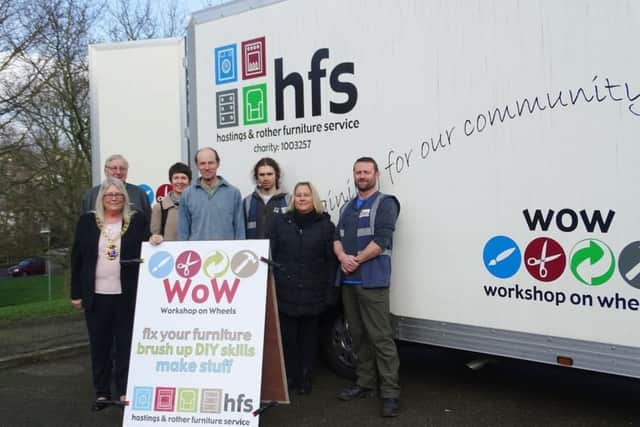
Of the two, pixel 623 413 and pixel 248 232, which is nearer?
pixel 623 413

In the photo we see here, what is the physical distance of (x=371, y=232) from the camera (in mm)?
4395

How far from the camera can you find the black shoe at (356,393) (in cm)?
484

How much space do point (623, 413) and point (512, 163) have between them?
1.93m

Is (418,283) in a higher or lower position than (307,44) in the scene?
lower

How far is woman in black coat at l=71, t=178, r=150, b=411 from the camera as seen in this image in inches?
178

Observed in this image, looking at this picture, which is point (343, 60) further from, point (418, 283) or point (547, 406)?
point (547, 406)

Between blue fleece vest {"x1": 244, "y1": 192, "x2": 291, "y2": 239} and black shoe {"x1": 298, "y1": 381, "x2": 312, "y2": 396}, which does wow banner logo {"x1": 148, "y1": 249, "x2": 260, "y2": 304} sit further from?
black shoe {"x1": 298, "y1": 381, "x2": 312, "y2": 396}

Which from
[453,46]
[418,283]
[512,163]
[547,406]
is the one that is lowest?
[547,406]

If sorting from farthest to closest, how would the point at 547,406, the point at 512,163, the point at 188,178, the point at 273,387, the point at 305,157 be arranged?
the point at 188,178, the point at 305,157, the point at 547,406, the point at 273,387, the point at 512,163

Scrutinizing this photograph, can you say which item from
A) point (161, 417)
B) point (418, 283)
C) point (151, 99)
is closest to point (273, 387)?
point (161, 417)

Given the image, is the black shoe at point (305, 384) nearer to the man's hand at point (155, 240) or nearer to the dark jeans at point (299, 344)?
the dark jeans at point (299, 344)

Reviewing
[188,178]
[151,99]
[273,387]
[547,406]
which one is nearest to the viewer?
[273,387]

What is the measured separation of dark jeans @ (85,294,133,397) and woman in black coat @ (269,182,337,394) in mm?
1100

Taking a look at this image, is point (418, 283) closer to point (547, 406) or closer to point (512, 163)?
point (512, 163)
